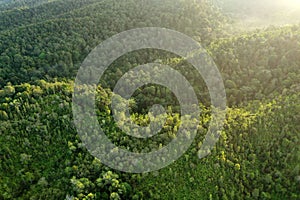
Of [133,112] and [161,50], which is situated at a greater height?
[161,50]

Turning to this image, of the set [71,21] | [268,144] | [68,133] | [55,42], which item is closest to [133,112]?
[68,133]

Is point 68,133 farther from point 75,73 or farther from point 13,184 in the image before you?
point 75,73

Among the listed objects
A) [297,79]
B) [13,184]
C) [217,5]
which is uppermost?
[217,5]

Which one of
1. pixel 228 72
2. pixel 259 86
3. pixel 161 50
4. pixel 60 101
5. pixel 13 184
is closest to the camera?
pixel 13 184

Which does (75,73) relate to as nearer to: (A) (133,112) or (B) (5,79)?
(B) (5,79)

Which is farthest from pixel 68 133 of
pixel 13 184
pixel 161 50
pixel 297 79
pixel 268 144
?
pixel 297 79

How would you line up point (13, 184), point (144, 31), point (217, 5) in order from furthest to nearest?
point (217, 5) → point (144, 31) → point (13, 184)

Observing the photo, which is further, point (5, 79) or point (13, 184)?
point (5, 79)
